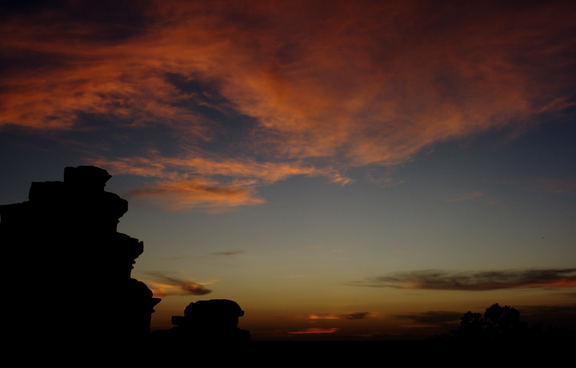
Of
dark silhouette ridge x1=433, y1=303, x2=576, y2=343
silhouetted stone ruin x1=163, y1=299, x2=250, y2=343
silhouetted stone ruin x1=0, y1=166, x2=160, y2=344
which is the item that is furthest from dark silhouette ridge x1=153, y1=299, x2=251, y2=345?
dark silhouette ridge x1=433, y1=303, x2=576, y2=343

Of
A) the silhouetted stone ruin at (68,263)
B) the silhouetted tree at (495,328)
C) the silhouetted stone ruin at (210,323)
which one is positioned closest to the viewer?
the silhouetted stone ruin at (68,263)

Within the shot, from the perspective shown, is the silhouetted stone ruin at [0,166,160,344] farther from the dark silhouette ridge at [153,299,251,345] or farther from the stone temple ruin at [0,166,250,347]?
the dark silhouette ridge at [153,299,251,345]

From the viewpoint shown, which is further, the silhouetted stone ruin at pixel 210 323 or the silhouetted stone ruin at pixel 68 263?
the silhouetted stone ruin at pixel 210 323

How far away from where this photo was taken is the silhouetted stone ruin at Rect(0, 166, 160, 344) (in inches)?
676

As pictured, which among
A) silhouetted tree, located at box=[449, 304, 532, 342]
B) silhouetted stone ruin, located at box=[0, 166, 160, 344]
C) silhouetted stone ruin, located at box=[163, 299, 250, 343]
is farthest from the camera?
silhouetted tree, located at box=[449, 304, 532, 342]

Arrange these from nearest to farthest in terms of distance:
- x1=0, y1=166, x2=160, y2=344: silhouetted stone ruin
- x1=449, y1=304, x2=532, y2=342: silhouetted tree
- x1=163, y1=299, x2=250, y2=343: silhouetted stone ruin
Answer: x1=0, y1=166, x2=160, y2=344: silhouetted stone ruin < x1=163, y1=299, x2=250, y2=343: silhouetted stone ruin < x1=449, y1=304, x2=532, y2=342: silhouetted tree

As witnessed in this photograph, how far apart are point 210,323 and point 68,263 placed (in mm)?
7146

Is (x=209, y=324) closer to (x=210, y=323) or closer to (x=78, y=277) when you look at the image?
(x=210, y=323)

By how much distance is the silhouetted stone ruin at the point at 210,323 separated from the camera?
752 inches

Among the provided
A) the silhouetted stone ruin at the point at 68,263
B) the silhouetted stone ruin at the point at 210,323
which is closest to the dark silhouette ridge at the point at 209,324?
the silhouetted stone ruin at the point at 210,323

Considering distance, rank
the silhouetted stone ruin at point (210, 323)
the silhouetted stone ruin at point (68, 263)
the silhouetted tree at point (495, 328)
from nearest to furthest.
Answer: the silhouetted stone ruin at point (68, 263)
the silhouetted stone ruin at point (210, 323)
the silhouetted tree at point (495, 328)

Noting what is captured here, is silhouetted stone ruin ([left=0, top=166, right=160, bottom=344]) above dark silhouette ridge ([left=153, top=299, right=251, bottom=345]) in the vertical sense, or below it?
above

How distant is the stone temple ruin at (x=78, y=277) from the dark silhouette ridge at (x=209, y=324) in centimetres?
5

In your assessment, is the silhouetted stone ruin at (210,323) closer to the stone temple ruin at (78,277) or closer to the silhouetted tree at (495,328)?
the stone temple ruin at (78,277)
